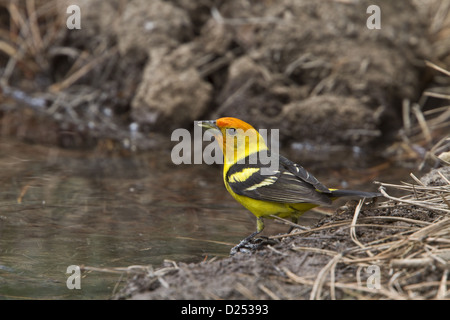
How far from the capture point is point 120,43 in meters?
8.51

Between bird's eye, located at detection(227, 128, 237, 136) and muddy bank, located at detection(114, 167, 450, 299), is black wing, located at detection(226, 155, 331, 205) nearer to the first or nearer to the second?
bird's eye, located at detection(227, 128, 237, 136)

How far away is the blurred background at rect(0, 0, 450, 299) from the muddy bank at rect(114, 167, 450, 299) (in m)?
2.03

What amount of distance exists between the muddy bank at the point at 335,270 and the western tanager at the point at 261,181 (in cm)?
43

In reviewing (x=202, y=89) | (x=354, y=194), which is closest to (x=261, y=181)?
(x=354, y=194)

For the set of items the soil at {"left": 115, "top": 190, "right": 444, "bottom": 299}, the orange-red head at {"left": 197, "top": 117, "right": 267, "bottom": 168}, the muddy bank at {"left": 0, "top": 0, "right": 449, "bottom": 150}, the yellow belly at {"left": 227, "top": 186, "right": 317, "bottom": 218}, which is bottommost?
the soil at {"left": 115, "top": 190, "right": 444, "bottom": 299}

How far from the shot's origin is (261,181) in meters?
4.22

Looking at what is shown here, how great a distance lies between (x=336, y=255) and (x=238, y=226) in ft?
5.84

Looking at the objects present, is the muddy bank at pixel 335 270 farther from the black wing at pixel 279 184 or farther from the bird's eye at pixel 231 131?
the bird's eye at pixel 231 131

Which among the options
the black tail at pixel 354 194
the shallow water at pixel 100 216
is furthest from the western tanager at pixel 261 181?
the shallow water at pixel 100 216

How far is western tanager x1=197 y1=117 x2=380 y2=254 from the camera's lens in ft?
13.2

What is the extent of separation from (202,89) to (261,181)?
3964 mm

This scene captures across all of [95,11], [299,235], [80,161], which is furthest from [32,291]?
[95,11]

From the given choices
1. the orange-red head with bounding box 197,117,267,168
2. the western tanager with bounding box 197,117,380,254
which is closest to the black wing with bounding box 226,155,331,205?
the western tanager with bounding box 197,117,380,254

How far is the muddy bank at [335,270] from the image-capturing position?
2.84 metres
